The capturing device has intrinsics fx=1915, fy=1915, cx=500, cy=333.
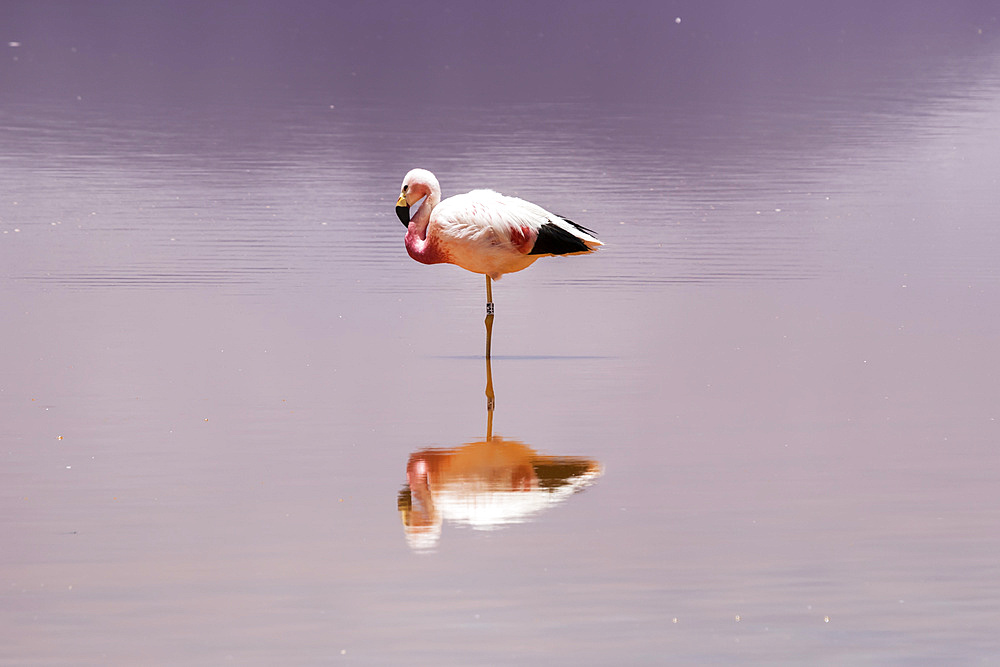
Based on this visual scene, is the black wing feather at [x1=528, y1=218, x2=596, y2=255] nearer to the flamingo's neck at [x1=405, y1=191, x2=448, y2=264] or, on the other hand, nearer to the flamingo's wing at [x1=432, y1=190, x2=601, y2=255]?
the flamingo's wing at [x1=432, y1=190, x2=601, y2=255]

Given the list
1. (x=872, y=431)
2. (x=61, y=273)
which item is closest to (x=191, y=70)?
(x=61, y=273)

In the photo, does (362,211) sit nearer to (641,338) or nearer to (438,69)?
(641,338)

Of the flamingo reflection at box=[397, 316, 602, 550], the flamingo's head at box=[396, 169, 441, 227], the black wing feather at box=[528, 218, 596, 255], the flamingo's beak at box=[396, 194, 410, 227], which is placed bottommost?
the flamingo reflection at box=[397, 316, 602, 550]

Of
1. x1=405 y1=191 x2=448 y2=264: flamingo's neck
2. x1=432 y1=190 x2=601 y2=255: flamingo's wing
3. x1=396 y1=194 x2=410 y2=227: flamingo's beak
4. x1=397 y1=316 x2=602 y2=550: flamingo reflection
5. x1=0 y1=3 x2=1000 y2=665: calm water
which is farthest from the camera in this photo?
x1=396 y1=194 x2=410 y2=227: flamingo's beak

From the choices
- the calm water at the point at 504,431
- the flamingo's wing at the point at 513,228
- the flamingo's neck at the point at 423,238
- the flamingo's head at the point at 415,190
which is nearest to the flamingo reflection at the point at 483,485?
the calm water at the point at 504,431

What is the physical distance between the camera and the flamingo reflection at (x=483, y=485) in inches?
295

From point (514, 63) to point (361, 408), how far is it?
30932 millimetres

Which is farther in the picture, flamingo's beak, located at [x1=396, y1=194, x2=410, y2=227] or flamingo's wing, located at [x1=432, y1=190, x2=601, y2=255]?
flamingo's beak, located at [x1=396, y1=194, x2=410, y2=227]

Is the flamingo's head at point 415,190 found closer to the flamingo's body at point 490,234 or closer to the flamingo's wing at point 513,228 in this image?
the flamingo's body at point 490,234

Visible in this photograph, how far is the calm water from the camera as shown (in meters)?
6.23

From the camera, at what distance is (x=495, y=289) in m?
14.3

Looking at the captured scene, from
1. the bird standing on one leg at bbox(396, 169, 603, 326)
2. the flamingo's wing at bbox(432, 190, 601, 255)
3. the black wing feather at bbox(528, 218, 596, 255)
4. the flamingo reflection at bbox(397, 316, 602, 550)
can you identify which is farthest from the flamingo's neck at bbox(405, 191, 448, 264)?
the flamingo reflection at bbox(397, 316, 602, 550)

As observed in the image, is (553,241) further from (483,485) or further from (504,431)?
(483,485)

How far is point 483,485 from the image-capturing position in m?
8.07
